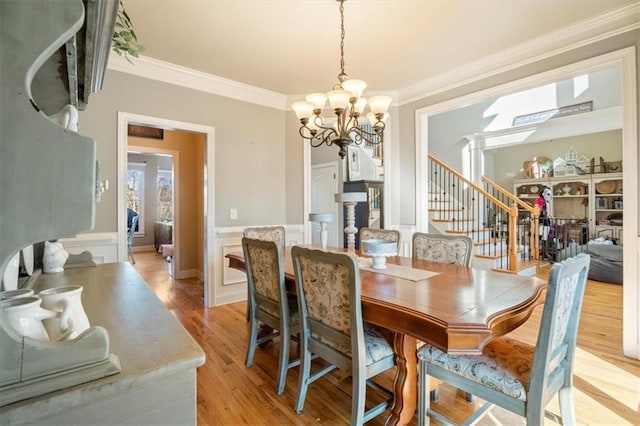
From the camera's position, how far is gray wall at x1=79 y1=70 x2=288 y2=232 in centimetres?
314

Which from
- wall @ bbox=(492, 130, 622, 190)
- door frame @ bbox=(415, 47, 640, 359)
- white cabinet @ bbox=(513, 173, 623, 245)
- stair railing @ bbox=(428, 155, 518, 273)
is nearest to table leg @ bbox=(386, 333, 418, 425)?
door frame @ bbox=(415, 47, 640, 359)

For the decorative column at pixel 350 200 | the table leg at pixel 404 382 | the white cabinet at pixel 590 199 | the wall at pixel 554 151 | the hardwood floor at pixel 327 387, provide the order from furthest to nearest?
the wall at pixel 554 151 < the white cabinet at pixel 590 199 < the decorative column at pixel 350 200 < the hardwood floor at pixel 327 387 < the table leg at pixel 404 382

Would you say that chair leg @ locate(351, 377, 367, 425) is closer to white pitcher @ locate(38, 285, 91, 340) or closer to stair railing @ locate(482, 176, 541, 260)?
white pitcher @ locate(38, 285, 91, 340)

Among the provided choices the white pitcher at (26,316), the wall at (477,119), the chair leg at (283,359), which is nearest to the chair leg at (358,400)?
the chair leg at (283,359)

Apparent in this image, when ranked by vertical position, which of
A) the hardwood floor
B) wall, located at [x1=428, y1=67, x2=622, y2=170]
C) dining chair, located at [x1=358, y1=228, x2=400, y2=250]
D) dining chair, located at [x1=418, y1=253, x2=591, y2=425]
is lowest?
the hardwood floor

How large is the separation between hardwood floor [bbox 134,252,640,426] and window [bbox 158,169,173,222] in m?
6.75

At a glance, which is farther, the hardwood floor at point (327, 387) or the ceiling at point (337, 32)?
the ceiling at point (337, 32)

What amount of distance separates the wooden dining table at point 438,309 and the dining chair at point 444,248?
13.6 inches

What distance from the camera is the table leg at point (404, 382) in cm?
162

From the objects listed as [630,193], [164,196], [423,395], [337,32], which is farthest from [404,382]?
[164,196]

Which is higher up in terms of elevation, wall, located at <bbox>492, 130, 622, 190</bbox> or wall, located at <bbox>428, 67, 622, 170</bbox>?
wall, located at <bbox>428, 67, 622, 170</bbox>

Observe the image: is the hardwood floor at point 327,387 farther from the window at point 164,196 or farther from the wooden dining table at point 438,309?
the window at point 164,196

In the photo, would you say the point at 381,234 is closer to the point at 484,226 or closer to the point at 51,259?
the point at 51,259

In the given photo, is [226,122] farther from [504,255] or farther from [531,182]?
[531,182]
